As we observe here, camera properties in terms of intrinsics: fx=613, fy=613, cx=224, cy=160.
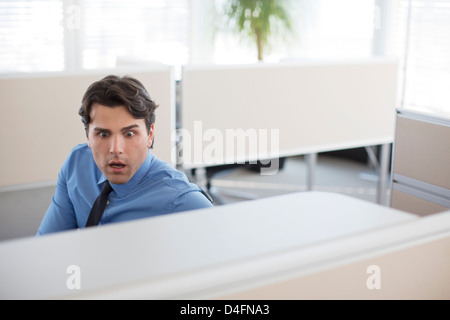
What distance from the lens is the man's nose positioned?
162 centimetres

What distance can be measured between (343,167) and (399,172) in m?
2.98

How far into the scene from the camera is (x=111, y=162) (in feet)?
5.26

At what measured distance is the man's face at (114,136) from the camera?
63.4 inches

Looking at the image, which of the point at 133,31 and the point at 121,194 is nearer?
the point at 121,194

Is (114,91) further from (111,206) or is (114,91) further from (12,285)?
(12,285)

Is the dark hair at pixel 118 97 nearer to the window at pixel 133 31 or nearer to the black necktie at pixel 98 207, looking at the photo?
the black necktie at pixel 98 207

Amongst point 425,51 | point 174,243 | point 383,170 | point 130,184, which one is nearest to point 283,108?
point 383,170

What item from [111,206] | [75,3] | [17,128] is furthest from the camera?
[75,3]

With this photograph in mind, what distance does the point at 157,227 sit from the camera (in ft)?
2.24

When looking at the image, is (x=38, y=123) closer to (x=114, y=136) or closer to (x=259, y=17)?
(x=114, y=136)

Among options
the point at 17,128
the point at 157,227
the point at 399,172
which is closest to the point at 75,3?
the point at 17,128

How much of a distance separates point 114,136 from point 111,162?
0.25ft

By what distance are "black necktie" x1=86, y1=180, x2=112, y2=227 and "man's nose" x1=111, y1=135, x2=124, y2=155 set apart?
0.11 meters

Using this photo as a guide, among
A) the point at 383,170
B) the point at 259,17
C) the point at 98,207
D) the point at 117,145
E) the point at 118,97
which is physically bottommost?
the point at 383,170
